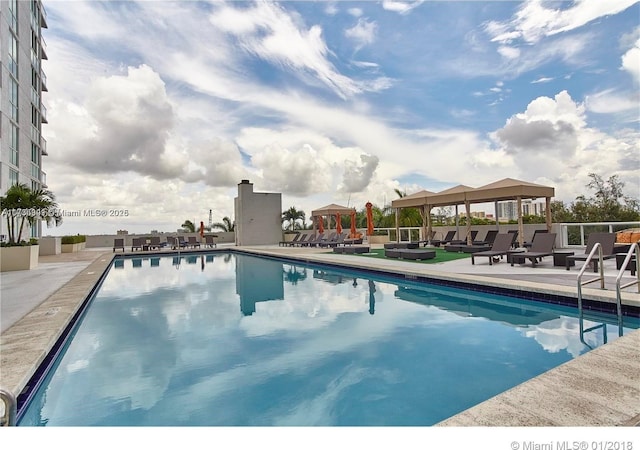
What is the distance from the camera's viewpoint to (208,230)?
1175 inches

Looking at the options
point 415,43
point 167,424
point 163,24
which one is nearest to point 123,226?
point 163,24

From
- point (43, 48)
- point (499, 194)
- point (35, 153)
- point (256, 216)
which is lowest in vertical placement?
point (256, 216)

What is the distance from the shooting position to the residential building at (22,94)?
1514cm

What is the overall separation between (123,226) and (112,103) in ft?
59.7

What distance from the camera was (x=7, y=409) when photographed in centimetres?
164

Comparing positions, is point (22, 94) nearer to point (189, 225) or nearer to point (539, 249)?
point (189, 225)

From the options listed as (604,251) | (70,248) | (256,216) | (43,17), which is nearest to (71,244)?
(70,248)

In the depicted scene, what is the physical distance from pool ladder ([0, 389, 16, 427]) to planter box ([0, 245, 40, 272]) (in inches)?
466

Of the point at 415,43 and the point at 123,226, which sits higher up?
the point at 415,43

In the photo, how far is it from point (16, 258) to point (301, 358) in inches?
441

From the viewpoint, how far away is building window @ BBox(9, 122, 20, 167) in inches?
639

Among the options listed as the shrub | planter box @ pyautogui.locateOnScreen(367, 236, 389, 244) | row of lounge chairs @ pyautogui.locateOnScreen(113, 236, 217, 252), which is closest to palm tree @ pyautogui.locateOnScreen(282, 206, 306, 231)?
row of lounge chairs @ pyautogui.locateOnScreen(113, 236, 217, 252)

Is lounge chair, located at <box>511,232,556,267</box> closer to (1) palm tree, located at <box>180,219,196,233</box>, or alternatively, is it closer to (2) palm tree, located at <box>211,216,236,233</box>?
(2) palm tree, located at <box>211,216,236,233</box>

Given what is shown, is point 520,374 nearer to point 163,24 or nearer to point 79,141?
point 163,24
